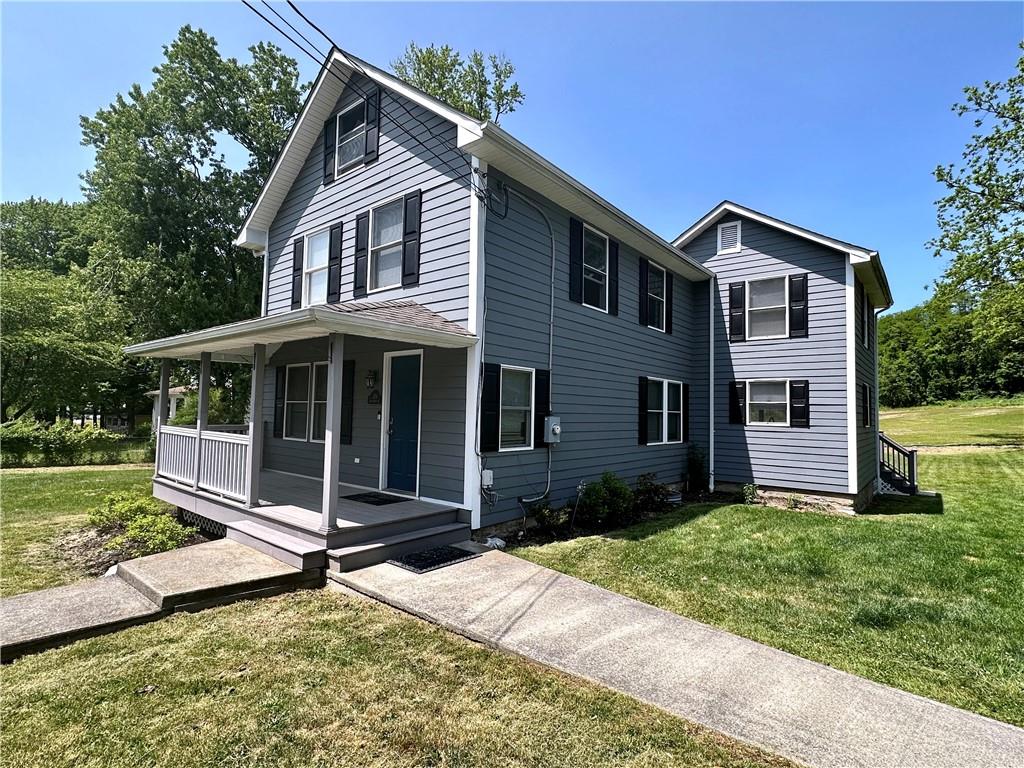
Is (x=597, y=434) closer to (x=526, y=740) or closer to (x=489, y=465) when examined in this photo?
(x=489, y=465)

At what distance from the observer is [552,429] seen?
298 inches

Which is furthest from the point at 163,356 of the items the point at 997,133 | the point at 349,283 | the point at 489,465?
the point at 997,133

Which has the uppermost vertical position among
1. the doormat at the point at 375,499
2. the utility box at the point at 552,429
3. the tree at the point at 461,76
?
the tree at the point at 461,76

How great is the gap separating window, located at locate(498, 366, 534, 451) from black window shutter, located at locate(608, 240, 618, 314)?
2.67 metres

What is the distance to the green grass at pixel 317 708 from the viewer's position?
2.62 metres

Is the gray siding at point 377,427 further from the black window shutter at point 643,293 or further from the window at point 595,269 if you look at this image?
the black window shutter at point 643,293

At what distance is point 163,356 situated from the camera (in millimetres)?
8336

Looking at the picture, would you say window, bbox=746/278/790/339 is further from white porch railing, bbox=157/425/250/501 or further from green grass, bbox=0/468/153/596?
green grass, bbox=0/468/153/596

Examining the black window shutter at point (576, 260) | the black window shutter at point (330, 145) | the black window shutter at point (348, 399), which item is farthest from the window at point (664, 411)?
the black window shutter at point (330, 145)

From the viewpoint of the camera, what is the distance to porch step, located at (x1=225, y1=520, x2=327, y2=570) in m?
5.21

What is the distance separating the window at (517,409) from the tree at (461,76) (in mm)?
15218

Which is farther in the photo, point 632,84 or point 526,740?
point 632,84

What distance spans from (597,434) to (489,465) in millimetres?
2732

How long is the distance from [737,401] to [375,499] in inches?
326
